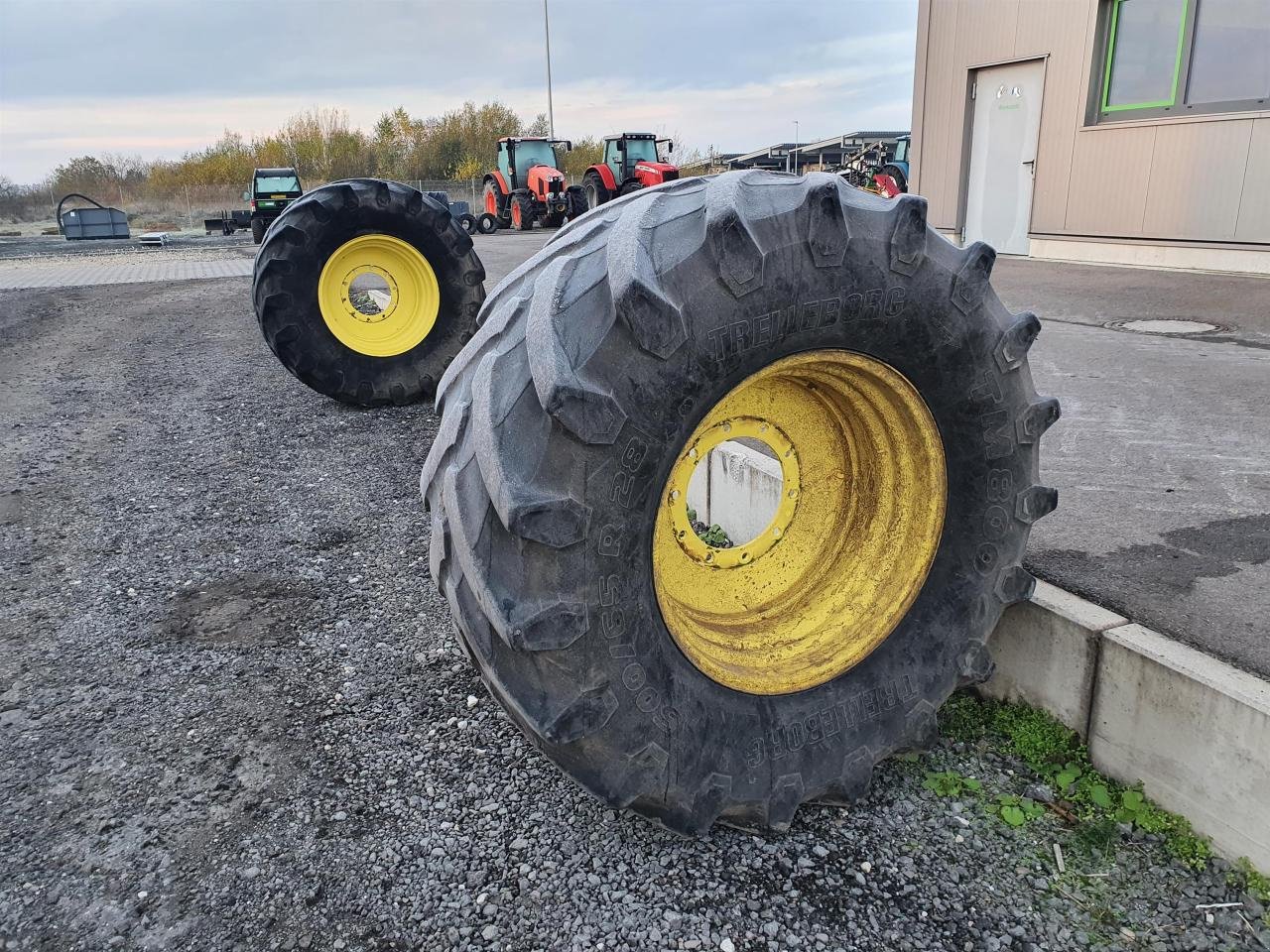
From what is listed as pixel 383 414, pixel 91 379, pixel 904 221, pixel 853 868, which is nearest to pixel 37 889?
pixel 853 868

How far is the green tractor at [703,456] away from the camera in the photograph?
1.71 m

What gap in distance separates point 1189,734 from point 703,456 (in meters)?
1.34

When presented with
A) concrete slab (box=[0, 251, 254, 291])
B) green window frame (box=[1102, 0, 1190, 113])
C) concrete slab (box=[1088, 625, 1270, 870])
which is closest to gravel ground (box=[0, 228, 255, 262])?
concrete slab (box=[0, 251, 254, 291])

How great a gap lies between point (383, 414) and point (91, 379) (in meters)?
3.30

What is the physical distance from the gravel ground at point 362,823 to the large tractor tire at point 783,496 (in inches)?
7.9

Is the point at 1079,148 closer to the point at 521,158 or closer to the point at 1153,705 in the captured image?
the point at 1153,705

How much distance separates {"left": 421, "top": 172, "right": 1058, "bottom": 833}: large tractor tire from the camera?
171 centimetres

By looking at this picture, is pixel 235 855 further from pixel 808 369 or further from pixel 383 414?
pixel 383 414

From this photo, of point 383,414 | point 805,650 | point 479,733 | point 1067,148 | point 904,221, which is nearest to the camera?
point 904,221

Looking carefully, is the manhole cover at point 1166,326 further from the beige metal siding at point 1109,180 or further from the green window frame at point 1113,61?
the green window frame at point 1113,61

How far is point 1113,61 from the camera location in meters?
11.3

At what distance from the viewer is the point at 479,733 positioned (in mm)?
2576

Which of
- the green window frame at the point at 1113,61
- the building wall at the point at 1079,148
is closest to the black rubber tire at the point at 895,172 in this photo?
the building wall at the point at 1079,148

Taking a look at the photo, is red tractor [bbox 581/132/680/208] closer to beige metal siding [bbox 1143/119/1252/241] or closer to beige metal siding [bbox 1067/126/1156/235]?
beige metal siding [bbox 1067/126/1156/235]
